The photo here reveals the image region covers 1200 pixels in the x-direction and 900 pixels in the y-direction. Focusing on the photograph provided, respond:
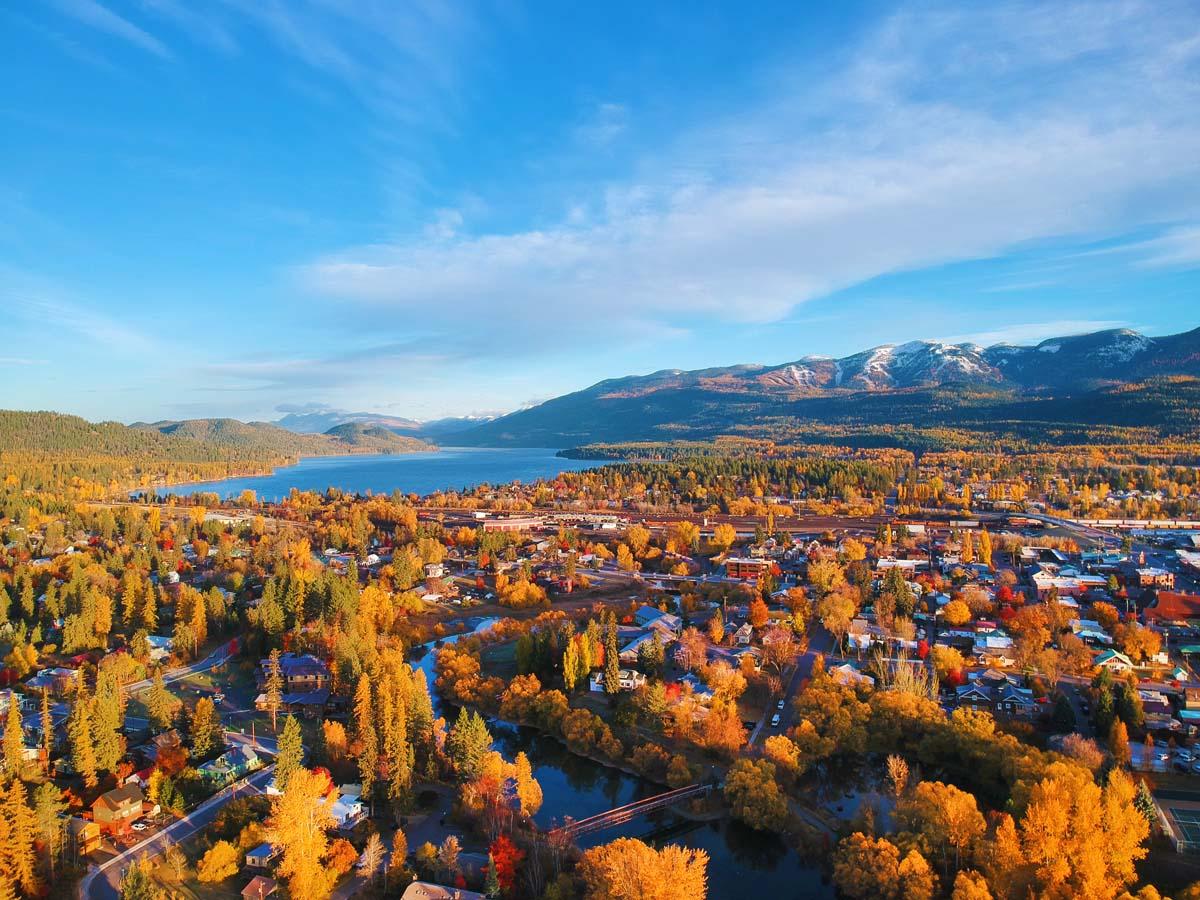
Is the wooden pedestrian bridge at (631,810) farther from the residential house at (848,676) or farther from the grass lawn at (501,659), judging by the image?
the grass lawn at (501,659)

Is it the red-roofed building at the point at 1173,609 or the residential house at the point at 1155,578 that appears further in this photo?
the residential house at the point at 1155,578

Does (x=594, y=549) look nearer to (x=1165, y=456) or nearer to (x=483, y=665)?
(x=483, y=665)

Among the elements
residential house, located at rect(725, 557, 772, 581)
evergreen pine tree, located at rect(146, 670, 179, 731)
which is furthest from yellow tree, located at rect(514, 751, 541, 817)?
residential house, located at rect(725, 557, 772, 581)

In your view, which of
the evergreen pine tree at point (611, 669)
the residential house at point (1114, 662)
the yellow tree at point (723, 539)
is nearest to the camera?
the evergreen pine tree at point (611, 669)

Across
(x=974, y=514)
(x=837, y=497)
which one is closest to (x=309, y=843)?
(x=974, y=514)

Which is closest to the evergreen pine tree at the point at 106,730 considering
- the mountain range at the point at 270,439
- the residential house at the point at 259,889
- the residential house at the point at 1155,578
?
the residential house at the point at 259,889

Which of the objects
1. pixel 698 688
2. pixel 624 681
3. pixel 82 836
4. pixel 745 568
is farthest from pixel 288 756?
pixel 745 568

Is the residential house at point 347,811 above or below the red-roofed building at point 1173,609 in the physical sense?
above
